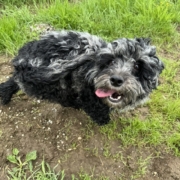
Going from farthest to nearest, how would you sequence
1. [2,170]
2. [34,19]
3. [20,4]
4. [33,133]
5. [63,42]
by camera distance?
[20,4] < [34,19] < [33,133] < [2,170] < [63,42]

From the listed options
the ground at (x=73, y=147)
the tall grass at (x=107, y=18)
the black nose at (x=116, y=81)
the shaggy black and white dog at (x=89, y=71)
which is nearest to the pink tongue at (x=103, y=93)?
the shaggy black and white dog at (x=89, y=71)

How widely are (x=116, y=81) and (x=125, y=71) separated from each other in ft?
0.35

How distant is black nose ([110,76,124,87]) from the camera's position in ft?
8.12

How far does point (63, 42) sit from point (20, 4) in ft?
6.87

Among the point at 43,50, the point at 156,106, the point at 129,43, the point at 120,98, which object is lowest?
the point at 156,106

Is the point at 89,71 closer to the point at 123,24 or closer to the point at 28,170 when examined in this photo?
the point at 28,170

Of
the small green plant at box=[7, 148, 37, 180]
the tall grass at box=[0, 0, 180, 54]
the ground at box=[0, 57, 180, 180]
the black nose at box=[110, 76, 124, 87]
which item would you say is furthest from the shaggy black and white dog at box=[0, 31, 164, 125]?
the tall grass at box=[0, 0, 180, 54]

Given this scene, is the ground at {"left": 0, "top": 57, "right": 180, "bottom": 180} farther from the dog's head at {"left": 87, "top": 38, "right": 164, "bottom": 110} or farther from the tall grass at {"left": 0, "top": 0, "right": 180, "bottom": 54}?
the tall grass at {"left": 0, "top": 0, "right": 180, "bottom": 54}

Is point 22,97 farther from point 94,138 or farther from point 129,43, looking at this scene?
point 129,43

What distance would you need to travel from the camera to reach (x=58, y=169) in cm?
319

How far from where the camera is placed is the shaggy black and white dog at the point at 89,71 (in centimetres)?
257

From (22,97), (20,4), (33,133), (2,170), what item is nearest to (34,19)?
(20,4)

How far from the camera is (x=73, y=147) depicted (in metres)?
3.35

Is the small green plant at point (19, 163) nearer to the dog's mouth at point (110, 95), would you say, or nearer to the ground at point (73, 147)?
the ground at point (73, 147)
